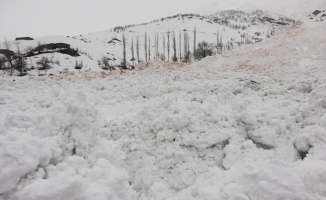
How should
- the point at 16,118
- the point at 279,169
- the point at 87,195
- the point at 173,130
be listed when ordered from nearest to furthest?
the point at 87,195 < the point at 279,169 < the point at 16,118 < the point at 173,130

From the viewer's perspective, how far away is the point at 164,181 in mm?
5164


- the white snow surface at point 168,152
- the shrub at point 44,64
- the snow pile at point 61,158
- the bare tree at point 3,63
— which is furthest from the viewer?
the shrub at point 44,64

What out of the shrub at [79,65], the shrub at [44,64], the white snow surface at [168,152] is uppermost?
the white snow surface at [168,152]

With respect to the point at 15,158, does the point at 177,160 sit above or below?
below

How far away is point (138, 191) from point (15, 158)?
6.61 feet

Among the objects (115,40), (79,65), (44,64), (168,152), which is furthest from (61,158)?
(115,40)

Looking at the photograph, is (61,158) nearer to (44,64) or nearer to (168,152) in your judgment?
(168,152)

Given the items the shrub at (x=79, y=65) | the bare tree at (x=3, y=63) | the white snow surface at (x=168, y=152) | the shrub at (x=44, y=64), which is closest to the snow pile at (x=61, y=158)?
the white snow surface at (x=168, y=152)

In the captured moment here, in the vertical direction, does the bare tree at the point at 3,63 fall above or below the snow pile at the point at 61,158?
below

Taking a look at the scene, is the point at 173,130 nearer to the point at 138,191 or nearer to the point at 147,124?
the point at 147,124

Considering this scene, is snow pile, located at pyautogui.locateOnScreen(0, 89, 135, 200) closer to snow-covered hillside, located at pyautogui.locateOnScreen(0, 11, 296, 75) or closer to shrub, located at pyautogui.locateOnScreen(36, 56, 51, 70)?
snow-covered hillside, located at pyautogui.locateOnScreen(0, 11, 296, 75)

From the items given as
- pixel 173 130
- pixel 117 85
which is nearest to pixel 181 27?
pixel 117 85

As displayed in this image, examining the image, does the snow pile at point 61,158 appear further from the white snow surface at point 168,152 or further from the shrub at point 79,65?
the shrub at point 79,65

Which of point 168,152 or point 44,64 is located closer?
point 168,152
